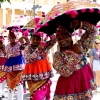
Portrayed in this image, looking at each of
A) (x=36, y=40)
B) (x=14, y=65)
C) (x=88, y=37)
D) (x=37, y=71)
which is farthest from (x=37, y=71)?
(x=88, y=37)

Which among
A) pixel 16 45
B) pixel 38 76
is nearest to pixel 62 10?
pixel 38 76

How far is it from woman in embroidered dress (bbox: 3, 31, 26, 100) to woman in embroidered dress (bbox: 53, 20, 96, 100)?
293cm

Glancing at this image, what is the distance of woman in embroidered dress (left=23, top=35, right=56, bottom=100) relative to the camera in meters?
5.41

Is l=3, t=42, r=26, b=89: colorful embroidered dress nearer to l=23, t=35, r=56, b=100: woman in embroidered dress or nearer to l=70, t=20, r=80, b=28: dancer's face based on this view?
l=23, t=35, r=56, b=100: woman in embroidered dress

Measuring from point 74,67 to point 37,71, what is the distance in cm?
173

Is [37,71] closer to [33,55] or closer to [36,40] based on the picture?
[33,55]

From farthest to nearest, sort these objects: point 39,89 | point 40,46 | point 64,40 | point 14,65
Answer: point 14,65, point 39,89, point 40,46, point 64,40

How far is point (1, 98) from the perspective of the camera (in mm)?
7785

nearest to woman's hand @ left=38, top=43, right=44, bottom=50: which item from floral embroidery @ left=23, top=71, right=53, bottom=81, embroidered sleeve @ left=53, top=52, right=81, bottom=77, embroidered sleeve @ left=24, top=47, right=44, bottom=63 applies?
embroidered sleeve @ left=24, top=47, right=44, bottom=63

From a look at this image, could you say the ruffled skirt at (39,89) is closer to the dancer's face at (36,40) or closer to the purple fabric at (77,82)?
the dancer's face at (36,40)

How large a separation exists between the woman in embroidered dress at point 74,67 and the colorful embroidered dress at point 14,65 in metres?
2.92

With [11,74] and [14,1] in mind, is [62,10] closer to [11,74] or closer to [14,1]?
[11,74]

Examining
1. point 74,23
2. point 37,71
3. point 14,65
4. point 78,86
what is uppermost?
point 74,23

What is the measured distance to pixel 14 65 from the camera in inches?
266
